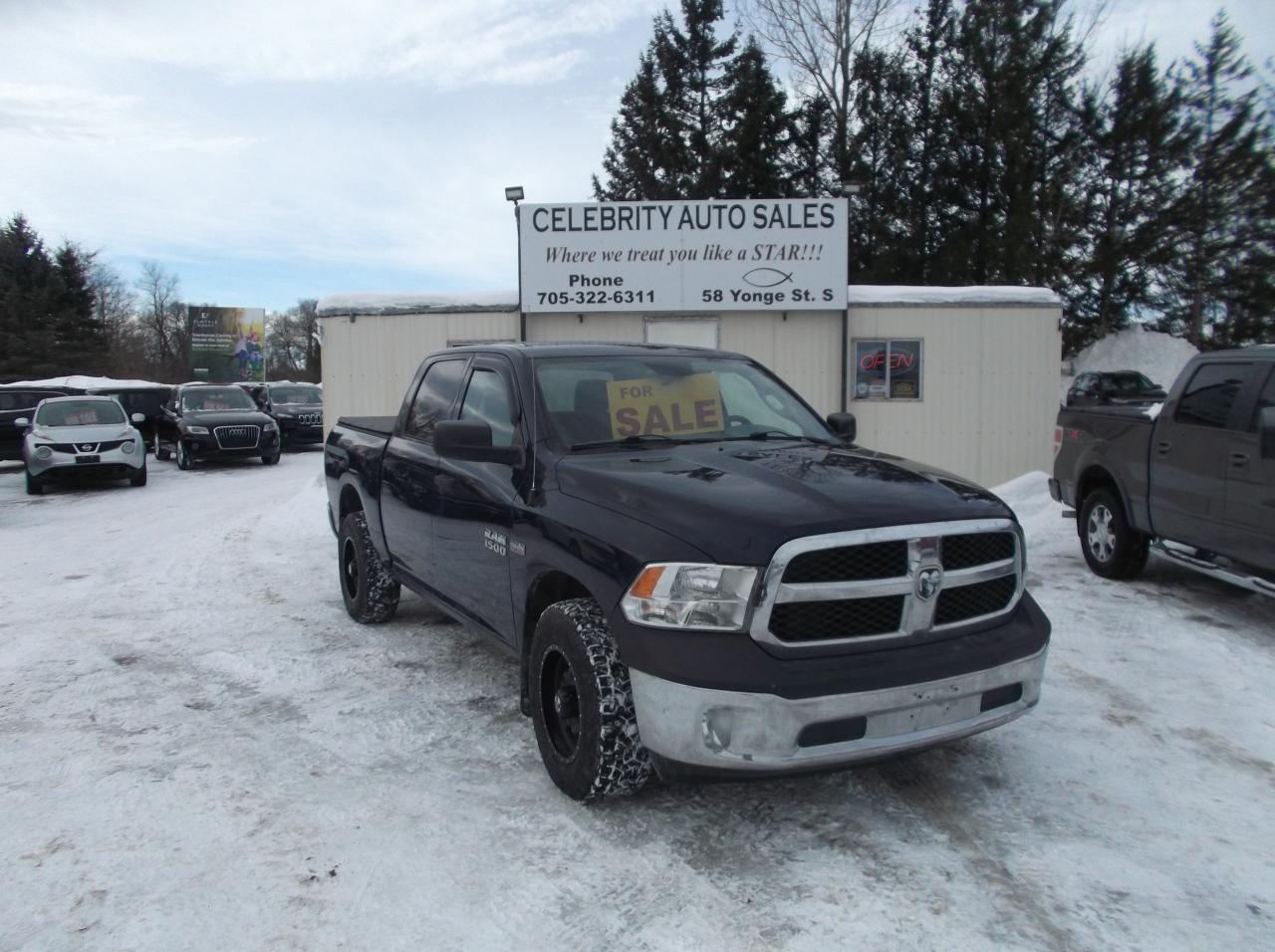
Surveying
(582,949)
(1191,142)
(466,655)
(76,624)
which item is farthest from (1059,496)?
(1191,142)

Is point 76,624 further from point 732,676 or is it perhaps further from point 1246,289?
point 1246,289

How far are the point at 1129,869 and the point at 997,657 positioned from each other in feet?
2.59

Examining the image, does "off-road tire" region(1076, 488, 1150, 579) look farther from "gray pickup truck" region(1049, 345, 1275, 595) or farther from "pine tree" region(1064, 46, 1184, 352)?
"pine tree" region(1064, 46, 1184, 352)

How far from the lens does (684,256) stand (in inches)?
559

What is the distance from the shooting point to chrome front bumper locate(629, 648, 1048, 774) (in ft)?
10.0

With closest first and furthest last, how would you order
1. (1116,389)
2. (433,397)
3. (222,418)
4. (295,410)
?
(433,397), (222,418), (295,410), (1116,389)

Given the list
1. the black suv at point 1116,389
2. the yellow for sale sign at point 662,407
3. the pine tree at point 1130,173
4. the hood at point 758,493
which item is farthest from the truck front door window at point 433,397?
the pine tree at point 1130,173

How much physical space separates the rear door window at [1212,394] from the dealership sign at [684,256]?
7.46 m

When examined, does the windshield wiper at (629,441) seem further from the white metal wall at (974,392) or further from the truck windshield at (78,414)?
the truck windshield at (78,414)

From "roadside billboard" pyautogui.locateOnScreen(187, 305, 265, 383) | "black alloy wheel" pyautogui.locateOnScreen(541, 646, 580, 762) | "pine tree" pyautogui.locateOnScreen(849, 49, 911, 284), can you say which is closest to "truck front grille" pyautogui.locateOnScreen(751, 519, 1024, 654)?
"black alloy wheel" pyautogui.locateOnScreen(541, 646, 580, 762)

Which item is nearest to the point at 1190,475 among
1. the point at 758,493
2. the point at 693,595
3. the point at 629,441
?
the point at 629,441

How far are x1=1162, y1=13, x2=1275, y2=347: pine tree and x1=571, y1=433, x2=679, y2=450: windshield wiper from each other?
34484 millimetres

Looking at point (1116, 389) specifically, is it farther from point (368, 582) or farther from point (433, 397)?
point (433, 397)

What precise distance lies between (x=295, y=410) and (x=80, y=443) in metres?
9.18
